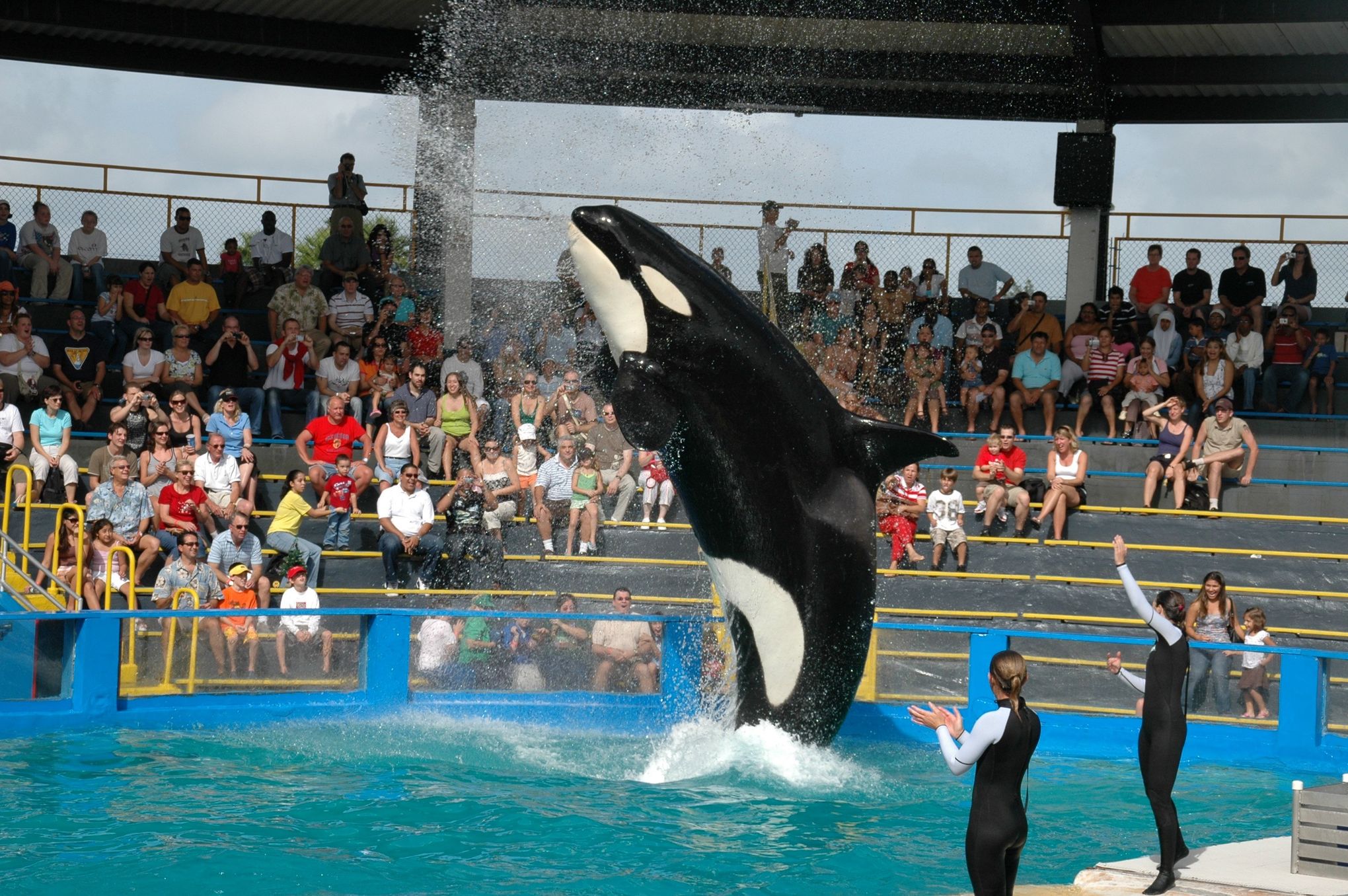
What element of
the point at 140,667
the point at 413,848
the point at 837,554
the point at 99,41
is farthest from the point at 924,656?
the point at 99,41

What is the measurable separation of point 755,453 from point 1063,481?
8229 millimetres

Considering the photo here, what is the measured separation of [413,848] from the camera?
7699 millimetres

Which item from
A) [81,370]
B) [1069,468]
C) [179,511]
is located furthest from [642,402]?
[81,370]

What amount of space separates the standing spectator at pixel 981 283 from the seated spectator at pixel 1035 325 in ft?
3.83

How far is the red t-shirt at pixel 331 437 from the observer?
15.4m

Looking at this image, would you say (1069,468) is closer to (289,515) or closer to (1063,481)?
(1063,481)

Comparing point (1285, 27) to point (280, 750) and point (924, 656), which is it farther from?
point (280, 750)

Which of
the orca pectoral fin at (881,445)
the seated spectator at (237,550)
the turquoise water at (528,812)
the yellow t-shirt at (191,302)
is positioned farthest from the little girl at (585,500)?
the orca pectoral fin at (881,445)

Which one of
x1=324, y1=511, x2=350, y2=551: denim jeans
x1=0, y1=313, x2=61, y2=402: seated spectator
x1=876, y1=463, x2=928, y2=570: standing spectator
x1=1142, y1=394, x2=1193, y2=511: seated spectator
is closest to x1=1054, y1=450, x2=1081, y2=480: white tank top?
x1=1142, y1=394, x2=1193, y2=511: seated spectator

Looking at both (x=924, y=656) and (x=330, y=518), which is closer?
(x=924, y=656)

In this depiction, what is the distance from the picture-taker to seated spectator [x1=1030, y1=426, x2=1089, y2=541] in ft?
50.2

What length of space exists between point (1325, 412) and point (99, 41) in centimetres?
1712

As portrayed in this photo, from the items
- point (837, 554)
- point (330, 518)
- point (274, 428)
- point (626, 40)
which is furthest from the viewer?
point (626, 40)

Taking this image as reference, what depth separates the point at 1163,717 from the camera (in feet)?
24.1
